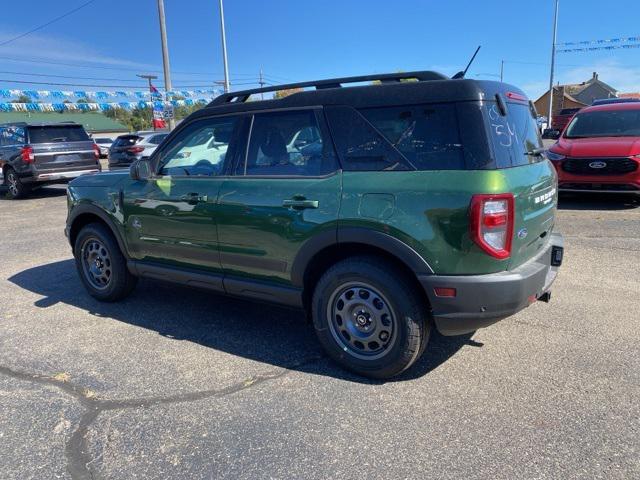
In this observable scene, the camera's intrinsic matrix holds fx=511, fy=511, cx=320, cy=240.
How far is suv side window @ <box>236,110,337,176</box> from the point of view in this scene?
3.49 meters

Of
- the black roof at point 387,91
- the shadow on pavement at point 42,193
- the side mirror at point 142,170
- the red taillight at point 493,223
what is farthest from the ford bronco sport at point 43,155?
the red taillight at point 493,223

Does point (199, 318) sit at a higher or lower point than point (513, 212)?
lower

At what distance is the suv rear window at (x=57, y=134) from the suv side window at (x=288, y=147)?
444 inches

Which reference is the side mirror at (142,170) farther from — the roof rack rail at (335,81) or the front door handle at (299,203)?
the front door handle at (299,203)

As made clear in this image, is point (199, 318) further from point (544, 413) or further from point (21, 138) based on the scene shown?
point (21, 138)

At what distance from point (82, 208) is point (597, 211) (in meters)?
7.89

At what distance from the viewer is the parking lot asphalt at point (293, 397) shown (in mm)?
2598

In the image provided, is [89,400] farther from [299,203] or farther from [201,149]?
[201,149]

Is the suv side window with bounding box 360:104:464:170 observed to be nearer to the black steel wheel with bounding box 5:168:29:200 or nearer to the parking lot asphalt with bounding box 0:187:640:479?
the parking lot asphalt with bounding box 0:187:640:479

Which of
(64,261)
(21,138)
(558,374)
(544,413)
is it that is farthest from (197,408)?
(21,138)

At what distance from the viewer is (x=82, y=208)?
4996 millimetres

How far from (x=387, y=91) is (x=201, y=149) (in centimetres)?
175

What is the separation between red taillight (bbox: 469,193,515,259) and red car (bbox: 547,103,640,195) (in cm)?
652

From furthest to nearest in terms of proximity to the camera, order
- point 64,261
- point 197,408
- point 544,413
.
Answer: point 64,261 → point 197,408 → point 544,413
